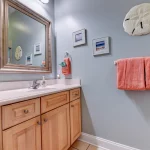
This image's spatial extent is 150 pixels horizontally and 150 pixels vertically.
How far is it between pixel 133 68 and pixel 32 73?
48.8 inches

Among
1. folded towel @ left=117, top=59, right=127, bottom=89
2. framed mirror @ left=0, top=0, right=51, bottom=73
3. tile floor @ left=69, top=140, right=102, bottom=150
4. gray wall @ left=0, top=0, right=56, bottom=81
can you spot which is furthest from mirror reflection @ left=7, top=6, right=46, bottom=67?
tile floor @ left=69, top=140, right=102, bottom=150

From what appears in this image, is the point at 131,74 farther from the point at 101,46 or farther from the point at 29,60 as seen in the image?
the point at 29,60

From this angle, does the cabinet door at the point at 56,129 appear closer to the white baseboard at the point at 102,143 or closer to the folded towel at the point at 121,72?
the white baseboard at the point at 102,143

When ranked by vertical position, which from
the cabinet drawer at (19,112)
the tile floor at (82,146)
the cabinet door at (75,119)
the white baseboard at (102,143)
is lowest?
the tile floor at (82,146)

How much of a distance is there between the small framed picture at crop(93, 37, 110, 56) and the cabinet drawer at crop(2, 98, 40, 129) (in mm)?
983

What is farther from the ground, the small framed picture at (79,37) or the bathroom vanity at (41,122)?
the small framed picture at (79,37)

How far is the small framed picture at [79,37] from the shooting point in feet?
5.23

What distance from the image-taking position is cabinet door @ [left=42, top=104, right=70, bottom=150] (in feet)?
3.23

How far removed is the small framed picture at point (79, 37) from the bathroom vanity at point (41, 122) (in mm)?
683

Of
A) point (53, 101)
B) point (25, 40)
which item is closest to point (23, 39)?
point (25, 40)

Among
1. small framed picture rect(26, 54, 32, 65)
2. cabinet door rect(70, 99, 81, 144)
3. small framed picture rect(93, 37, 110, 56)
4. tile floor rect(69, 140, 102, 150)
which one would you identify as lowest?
tile floor rect(69, 140, 102, 150)

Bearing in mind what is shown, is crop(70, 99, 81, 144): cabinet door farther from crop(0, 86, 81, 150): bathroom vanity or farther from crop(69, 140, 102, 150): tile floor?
crop(69, 140, 102, 150): tile floor

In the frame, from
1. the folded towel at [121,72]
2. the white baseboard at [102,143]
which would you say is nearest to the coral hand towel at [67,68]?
the folded towel at [121,72]

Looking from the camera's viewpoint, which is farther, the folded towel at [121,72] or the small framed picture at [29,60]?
the small framed picture at [29,60]
